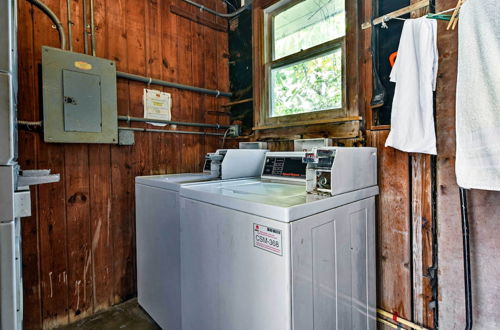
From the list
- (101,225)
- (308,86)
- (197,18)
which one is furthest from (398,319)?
(197,18)

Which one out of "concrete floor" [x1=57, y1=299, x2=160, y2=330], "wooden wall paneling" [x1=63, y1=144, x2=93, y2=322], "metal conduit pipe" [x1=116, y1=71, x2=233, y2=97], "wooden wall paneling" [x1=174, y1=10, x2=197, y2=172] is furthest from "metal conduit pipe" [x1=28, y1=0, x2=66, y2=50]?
"concrete floor" [x1=57, y1=299, x2=160, y2=330]

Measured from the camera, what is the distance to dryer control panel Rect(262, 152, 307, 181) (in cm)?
169

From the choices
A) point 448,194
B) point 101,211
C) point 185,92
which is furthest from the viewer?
point 185,92

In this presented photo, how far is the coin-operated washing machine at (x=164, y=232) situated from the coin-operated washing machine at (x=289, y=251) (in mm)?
145

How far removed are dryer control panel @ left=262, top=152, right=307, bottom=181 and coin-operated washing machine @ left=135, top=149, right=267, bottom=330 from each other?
0.20m

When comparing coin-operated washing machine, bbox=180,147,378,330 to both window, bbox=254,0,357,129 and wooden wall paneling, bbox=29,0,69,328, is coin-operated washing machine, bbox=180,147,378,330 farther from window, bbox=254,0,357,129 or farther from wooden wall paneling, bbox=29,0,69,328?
wooden wall paneling, bbox=29,0,69,328

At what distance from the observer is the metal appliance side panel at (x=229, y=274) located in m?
1.02

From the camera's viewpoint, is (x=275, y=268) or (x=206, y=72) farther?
(x=206, y=72)

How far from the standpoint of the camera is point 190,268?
1.47m

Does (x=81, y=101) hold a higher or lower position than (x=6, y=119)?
higher

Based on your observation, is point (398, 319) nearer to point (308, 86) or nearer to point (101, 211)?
point (308, 86)

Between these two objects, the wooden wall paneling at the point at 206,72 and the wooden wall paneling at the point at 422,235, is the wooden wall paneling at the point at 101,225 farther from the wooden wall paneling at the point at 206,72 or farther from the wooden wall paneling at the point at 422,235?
the wooden wall paneling at the point at 422,235

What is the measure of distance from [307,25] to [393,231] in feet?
5.52

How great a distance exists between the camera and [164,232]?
1.72 meters
